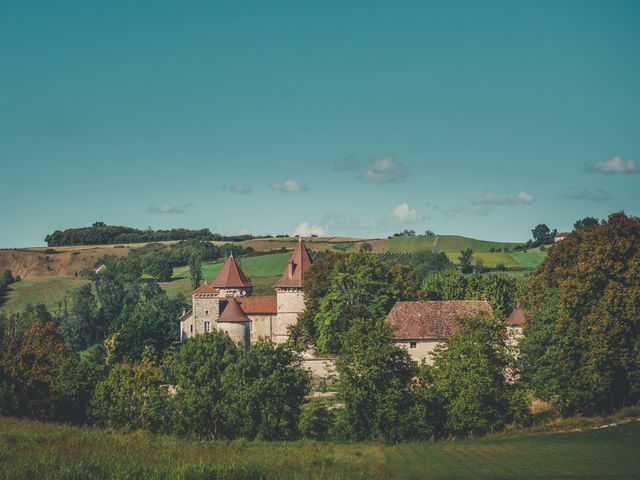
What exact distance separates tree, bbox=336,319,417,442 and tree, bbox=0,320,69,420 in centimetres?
1684

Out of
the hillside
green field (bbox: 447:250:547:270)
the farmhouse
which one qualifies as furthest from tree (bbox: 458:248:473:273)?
the farmhouse

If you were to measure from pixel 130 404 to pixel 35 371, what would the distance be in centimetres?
819

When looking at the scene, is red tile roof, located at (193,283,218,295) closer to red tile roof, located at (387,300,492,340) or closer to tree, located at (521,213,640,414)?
red tile roof, located at (387,300,492,340)

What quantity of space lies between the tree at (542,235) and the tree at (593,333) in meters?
91.2

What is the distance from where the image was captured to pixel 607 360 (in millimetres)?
42688

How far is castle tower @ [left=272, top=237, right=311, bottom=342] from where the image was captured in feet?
238

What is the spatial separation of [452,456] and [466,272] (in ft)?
283

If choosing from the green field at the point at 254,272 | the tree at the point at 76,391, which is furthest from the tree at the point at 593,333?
the green field at the point at 254,272

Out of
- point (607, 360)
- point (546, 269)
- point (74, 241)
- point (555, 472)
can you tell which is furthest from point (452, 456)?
point (74, 241)

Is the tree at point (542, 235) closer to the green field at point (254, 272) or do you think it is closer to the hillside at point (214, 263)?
the hillside at point (214, 263)

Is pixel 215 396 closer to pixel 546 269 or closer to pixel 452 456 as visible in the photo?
pixel 452 456

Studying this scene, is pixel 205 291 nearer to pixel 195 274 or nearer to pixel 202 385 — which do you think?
pixel 202 385

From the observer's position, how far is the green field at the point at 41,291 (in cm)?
11469

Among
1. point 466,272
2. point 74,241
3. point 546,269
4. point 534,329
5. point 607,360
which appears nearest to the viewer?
point 607,360
